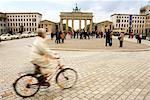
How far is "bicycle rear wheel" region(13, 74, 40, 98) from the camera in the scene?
6.06m

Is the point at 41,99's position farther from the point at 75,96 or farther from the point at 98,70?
the point at 98,70

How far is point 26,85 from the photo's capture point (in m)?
6.17

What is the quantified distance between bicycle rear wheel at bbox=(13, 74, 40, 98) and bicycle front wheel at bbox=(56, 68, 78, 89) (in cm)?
85

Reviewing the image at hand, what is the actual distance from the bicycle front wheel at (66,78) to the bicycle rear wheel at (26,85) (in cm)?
85

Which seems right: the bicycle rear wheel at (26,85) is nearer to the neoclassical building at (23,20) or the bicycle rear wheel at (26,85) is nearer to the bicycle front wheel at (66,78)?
the bicycle front wheel at (66,78)

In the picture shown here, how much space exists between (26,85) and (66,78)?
1.39 m

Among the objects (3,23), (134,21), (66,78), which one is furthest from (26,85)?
(134,21)

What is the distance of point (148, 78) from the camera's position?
8.46 metres

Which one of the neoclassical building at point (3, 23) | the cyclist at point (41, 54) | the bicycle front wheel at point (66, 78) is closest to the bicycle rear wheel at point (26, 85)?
the cyclist at point (41, 54)

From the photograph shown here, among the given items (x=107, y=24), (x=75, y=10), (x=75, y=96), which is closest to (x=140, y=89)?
(x=75, y=96)

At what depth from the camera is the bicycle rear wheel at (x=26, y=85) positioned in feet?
19.9

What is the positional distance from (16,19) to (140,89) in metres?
135

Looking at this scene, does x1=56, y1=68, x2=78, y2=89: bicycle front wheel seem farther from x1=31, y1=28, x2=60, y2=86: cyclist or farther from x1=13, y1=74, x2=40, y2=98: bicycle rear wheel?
x1=13, y1=74, x2=40, y2=98: bicycle rear wheel

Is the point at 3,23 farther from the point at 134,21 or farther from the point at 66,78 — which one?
the point at 66,78
